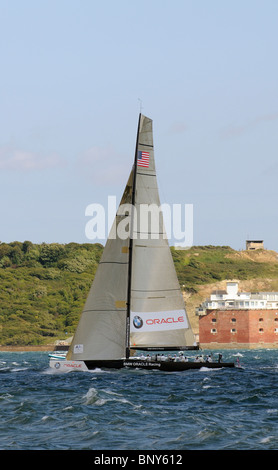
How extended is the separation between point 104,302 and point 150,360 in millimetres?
4792

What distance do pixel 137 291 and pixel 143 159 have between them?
8.90m

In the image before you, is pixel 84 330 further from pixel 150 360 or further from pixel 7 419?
pixel 7 419

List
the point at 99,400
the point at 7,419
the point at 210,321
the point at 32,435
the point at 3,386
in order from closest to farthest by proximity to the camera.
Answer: the point at 32,435 → the point at 7,419 → the point at 99,400 → the point at 3,386 → the point at 210,321

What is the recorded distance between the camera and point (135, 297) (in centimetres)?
5153

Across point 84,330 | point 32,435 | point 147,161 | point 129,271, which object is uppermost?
point 147,161

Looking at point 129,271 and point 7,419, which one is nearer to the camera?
point 7,419

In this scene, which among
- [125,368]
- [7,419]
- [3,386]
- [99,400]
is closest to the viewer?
[7,419]

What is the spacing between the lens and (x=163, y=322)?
51656 mm

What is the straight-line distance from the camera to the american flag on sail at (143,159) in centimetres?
5274

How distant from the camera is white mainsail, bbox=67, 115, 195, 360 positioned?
5053 cm

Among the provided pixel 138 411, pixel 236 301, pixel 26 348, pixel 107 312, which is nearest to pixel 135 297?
pixel 107 312

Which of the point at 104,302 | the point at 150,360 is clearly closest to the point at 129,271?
the point at 104,302

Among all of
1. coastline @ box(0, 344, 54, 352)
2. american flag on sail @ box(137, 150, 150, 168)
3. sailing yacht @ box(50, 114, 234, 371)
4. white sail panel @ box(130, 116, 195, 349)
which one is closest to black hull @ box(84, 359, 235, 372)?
sailing yacht @ box(50, 114, 234, 371)

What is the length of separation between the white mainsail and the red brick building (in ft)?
362
